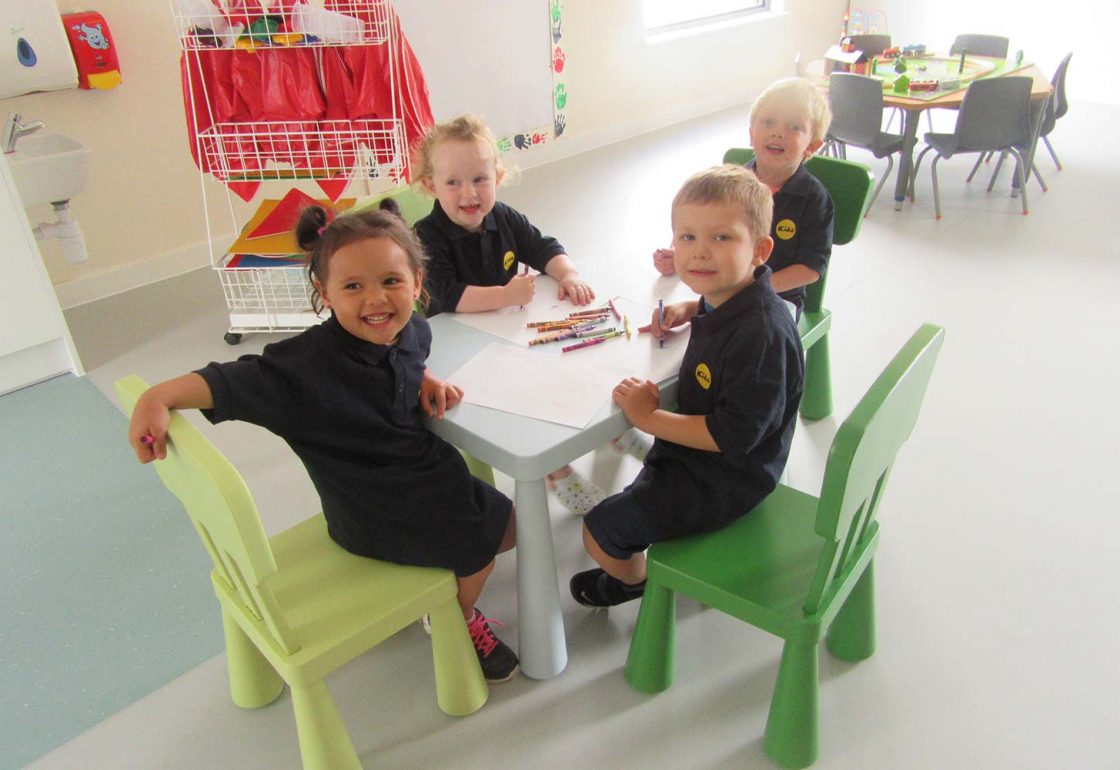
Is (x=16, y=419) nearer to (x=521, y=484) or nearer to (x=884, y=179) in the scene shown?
(x=521, y=484)

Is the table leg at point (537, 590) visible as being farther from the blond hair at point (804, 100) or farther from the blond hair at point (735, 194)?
the blond hair at point (804, 100)

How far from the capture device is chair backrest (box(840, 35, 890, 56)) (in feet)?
15.8

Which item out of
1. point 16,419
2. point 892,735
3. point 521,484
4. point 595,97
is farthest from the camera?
point 595,97

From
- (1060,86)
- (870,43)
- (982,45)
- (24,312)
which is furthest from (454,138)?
(982,45)

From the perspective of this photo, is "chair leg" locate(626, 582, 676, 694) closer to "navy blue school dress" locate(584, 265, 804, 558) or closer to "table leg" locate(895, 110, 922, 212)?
"navy blue school dress" locate(584, 265, 804, 558)

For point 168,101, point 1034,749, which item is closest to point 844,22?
point 168,101

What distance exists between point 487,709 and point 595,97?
164 inches

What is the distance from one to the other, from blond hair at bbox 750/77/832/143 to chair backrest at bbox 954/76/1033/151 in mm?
2203

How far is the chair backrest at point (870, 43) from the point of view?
482 cm

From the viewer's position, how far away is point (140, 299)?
336 centimetres

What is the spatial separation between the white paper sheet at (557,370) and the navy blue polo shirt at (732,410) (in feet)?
0.28

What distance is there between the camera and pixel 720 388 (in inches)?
54.0

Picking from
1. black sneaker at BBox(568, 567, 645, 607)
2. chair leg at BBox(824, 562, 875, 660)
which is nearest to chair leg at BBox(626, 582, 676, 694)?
black sneaker at BBox(568, 567, 645, 607)

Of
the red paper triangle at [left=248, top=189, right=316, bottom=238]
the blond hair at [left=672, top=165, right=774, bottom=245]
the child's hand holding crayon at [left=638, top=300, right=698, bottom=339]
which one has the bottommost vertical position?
the red paper triangle at [left=248, top=189, right=316, bottom=238]
